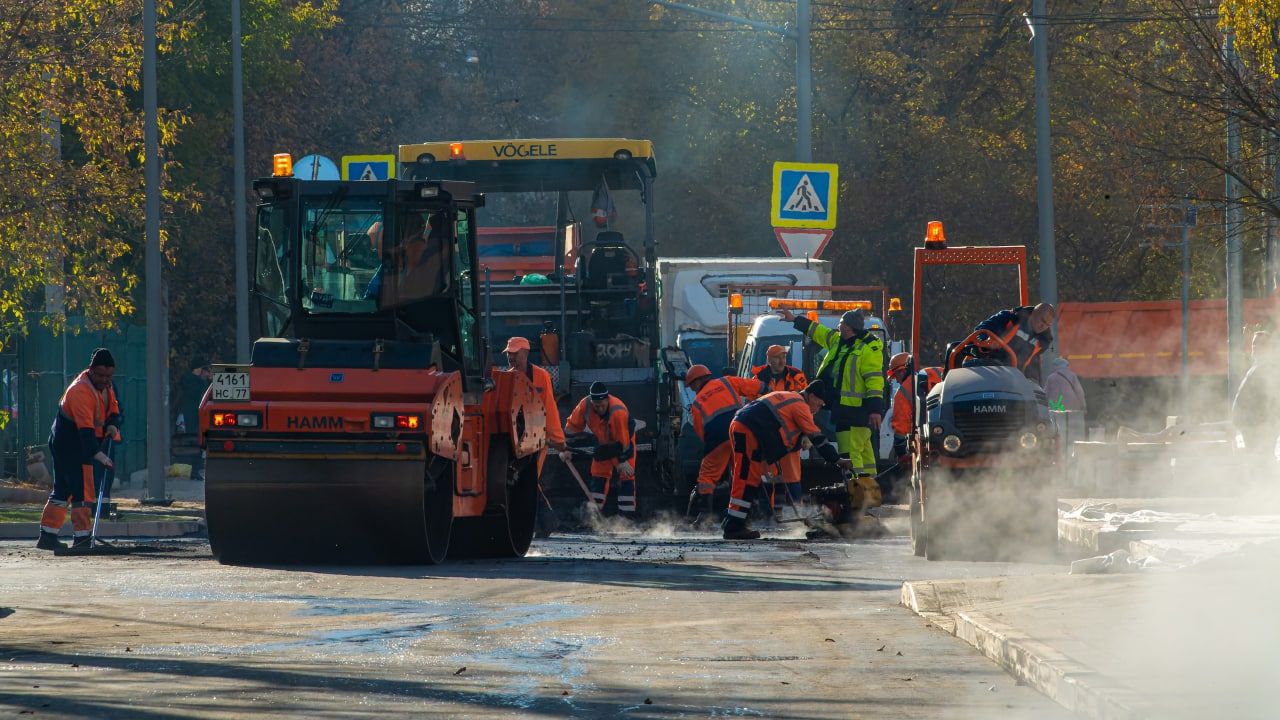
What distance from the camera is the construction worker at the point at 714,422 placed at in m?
17.2

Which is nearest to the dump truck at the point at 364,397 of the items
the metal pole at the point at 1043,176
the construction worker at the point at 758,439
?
the construction worker at the point at 758,439

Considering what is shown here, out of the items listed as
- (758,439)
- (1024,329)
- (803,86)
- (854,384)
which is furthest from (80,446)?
(803,86)

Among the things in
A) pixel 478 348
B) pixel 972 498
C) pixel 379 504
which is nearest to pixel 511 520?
pixel 478 348

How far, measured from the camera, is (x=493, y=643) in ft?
29.4

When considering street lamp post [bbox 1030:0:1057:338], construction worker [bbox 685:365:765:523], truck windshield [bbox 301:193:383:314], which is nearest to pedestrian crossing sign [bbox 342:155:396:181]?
construction worker [bbox 685:365:765:523]

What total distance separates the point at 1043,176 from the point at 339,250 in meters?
11.3

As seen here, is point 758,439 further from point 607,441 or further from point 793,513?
point 607,441

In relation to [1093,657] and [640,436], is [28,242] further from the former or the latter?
[1093,657]

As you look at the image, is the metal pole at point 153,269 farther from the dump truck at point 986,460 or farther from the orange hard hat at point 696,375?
the dump truck at point 986,460

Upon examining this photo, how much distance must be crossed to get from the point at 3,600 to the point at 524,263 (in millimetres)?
9849

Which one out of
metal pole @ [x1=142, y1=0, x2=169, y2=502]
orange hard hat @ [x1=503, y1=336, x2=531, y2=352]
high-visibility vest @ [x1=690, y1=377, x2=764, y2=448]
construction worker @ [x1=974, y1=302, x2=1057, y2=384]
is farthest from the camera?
metal pole @ [x1=142, y1=0, x2=169, y2=502]

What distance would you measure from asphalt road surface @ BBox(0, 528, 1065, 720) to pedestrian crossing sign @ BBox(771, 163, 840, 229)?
9.23 m

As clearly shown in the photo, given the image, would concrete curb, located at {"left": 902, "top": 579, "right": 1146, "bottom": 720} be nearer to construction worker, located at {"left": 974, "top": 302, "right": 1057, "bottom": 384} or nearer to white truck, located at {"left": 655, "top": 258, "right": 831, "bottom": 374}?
construction worker, located at {"left": 974, "top": 302, "right": 1057, "bottom": 384}

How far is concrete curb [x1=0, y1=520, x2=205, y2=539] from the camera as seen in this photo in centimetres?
1852
